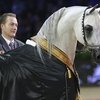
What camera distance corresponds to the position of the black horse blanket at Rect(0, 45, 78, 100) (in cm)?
226

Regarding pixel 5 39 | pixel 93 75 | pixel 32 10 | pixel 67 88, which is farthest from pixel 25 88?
pixel 32 10

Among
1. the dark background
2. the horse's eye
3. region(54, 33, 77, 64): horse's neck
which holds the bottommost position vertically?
the dark background

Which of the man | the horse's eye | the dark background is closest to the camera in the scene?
the horse's eye

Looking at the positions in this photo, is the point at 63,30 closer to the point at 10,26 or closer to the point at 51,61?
the point at 51,61

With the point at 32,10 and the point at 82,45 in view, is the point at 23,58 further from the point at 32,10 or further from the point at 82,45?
the point at 32,10

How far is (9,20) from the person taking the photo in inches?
115

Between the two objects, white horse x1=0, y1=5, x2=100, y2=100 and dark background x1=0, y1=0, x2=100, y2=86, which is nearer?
white horse x1=0, y1=5, x2=100, y2=100

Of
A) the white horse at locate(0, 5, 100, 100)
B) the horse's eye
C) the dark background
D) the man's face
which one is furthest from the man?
the dark background

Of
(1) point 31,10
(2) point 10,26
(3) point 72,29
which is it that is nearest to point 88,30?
(3) point 72,29

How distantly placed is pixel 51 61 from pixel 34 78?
0.41 ft

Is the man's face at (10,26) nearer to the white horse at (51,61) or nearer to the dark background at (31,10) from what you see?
the white horse at (51,61)

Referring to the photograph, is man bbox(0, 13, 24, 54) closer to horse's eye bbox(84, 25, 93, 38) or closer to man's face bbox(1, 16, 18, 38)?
man's face bbox(1, 16, 18, 38)

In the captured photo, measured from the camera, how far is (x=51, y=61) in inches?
89.3

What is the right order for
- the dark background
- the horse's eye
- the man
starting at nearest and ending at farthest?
the horse's eye → the man → the dark background
